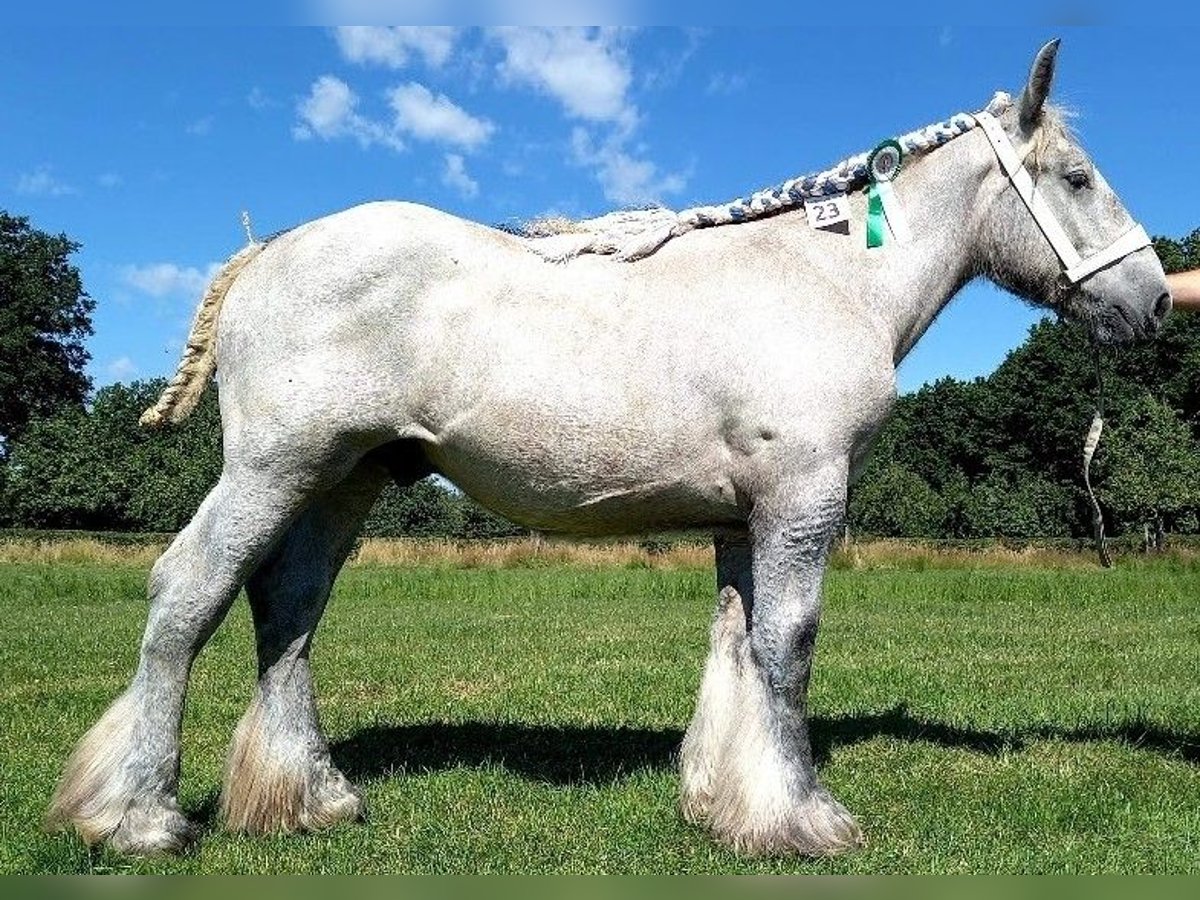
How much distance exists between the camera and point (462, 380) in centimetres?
357

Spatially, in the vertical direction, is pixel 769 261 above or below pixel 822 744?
above

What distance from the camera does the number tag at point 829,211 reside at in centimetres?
388

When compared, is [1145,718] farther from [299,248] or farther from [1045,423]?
[1045,423]

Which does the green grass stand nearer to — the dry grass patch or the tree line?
the dry grass patch

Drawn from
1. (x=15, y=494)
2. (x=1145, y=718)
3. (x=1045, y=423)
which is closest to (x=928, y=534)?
(x=1045, y=423)

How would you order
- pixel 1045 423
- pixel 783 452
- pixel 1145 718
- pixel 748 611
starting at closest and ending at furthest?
pixel 783 452 → pixel 748 611 → pixel 1145 718 → pixel 1045 423

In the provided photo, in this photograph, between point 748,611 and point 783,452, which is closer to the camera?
point 783,452

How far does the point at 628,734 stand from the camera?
575cm

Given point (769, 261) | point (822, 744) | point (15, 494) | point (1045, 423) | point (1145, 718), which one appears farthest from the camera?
point (1045, 423)

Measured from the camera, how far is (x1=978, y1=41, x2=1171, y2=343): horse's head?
3928mm

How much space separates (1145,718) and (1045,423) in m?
50.1

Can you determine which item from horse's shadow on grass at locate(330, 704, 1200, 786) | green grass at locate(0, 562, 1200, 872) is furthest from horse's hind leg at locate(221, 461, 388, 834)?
horse's shadow on grass at locate(330, 704, 1200, 786)

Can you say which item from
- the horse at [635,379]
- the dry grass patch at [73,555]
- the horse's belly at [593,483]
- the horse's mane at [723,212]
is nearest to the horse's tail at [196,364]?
the horse at [635,379]

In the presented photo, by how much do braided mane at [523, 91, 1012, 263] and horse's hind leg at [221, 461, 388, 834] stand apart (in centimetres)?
119
